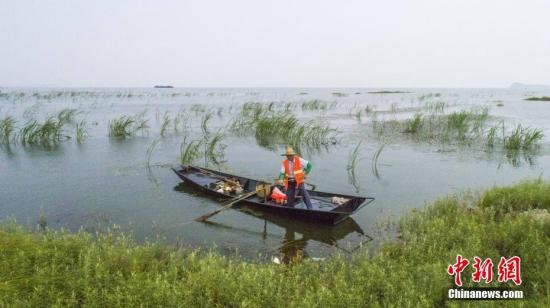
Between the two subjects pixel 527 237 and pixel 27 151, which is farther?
pixel 27 151

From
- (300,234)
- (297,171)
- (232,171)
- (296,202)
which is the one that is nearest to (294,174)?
(297,171)

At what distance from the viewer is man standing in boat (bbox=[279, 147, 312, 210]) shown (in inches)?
421

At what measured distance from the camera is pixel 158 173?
16.9 meters

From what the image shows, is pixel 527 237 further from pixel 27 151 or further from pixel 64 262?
pixel 27 151

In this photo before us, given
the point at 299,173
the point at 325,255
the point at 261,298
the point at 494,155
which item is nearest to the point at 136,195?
the point at 299,173

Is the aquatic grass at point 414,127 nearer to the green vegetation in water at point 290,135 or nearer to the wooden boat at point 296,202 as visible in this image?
the green vegetation in water at point 290,135

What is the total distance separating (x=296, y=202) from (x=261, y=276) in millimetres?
5873

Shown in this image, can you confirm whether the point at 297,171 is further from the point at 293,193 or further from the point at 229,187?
the point at 229,187

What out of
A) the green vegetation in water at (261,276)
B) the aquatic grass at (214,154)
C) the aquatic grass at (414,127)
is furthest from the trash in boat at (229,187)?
the aquatic grass at (414,127)

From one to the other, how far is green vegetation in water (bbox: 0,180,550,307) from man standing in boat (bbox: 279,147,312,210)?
3.80 m

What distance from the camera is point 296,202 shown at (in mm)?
11797

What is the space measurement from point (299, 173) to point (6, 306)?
300 inches

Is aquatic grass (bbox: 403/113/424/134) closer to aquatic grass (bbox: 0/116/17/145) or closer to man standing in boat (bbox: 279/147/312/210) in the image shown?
man standing in boat (bbox: 279/147/312/210)

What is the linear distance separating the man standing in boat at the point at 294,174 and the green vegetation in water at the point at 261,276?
380 cm
